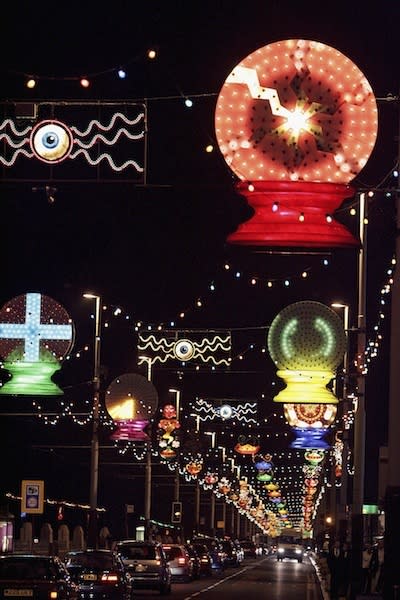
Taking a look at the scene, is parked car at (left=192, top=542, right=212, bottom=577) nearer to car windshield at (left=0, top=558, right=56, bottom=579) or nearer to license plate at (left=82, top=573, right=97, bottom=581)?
license plate at (left=82, top=573, right=97, bottom=581)

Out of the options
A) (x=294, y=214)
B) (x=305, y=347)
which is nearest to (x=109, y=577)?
(x=305, y=347)

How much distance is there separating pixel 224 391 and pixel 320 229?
2353 inches

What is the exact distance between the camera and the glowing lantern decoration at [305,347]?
80.8 feet

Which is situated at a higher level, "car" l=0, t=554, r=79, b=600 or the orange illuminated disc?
the orange illuminated disc

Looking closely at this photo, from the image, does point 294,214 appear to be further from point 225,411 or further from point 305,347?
point 225,411

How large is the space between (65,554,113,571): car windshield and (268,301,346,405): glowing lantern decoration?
11.0 metres

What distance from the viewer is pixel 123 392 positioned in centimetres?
3981

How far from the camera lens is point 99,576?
34.6 metres

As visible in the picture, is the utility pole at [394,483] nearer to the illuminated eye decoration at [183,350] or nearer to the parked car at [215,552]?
the illuminated eye decoration at [183,350]

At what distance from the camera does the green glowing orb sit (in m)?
24.6

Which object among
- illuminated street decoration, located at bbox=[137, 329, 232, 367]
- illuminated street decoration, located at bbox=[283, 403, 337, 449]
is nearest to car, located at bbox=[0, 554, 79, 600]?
illuminated street decoration, located at bbox=[283, 403, 337, 449]

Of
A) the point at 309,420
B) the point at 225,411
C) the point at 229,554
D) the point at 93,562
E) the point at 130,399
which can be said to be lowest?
the point at 229,554

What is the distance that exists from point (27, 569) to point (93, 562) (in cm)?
760

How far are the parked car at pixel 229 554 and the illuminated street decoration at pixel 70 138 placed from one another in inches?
2370
